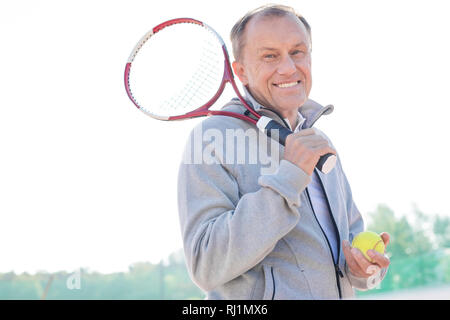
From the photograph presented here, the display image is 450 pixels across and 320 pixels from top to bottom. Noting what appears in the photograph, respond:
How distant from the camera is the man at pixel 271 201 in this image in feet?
6.72

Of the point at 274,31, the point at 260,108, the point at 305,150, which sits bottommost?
the point at 305,150

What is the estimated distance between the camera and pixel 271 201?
2041mm

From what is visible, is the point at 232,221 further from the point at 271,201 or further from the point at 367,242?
the point at 367,242

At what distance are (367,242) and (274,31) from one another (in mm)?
876

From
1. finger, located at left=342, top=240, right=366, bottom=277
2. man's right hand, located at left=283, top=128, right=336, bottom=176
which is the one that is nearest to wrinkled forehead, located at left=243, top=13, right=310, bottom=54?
man's right hand, located at left=283, top=128, right=336, bottom=176

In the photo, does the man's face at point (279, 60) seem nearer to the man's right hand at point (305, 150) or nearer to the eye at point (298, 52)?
the eye at point (298, 52)

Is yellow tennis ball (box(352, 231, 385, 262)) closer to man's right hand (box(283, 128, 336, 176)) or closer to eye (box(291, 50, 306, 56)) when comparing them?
man's right hand (box(283, 128, 336, 176))

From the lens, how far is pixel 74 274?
1164 centimetres

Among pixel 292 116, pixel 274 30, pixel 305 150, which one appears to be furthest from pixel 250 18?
pixel 305 150

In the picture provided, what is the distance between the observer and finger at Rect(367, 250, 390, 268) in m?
2.30

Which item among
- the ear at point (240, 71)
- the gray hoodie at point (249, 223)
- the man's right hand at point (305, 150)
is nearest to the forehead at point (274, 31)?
the ear at point (240, 71)

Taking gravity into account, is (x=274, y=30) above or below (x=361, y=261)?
above
